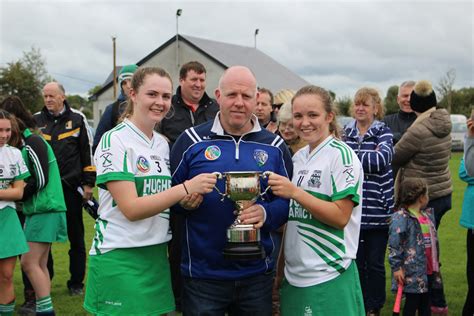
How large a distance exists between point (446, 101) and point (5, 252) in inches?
1941

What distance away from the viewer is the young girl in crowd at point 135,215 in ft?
9.63

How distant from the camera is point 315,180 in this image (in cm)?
307

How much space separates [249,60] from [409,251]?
39.8 m

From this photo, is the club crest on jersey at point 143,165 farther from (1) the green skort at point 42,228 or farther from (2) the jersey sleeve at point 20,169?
(1) the green skort at point 42,228

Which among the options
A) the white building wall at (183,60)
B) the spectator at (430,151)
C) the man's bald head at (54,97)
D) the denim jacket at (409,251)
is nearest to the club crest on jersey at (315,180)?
the denim jacket at (409,251)

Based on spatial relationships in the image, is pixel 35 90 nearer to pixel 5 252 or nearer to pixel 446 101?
pixel 446 101

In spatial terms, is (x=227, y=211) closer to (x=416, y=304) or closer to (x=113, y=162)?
(x=113, y=162)

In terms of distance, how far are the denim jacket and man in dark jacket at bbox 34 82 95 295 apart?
3.52 m

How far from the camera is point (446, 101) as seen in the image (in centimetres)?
4881

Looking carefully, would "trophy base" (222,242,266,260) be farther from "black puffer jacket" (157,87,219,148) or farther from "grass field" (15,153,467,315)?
"grass field" (15,153,467,315)

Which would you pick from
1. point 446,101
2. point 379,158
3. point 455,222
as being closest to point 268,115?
point 379,158

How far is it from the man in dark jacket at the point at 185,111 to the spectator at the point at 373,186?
4.80ft

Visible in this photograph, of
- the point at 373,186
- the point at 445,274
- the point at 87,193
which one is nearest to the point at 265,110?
the point at 373,186

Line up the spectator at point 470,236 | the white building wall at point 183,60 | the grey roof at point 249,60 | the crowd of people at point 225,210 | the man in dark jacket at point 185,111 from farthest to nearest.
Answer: the white building wall at point 183,60
the grey roof at point 249,60
the man in dark jacket at point 185,111
the spectator at point 470,236
the crowd of people at point 225,210
